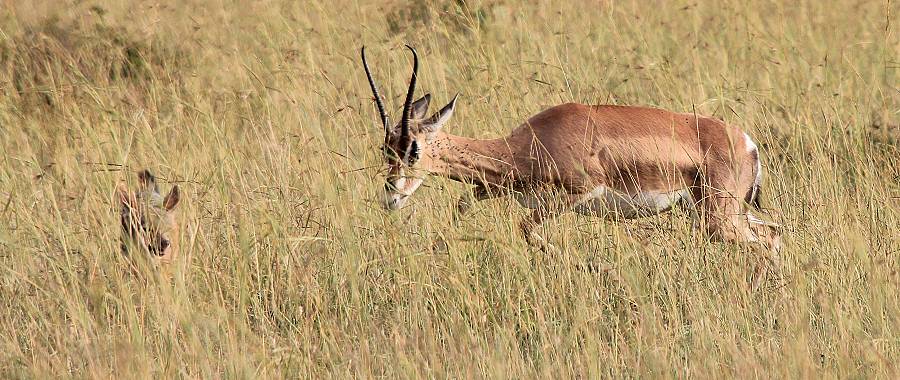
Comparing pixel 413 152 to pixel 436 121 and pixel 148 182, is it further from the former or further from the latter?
pixel 148 182

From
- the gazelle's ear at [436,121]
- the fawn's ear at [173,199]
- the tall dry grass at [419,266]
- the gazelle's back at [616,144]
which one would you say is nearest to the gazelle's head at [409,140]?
the gazelle's ear at [436,121]

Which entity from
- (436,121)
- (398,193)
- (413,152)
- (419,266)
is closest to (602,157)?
(436,121)

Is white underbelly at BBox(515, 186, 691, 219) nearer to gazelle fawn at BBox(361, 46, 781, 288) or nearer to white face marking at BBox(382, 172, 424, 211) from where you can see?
gazelle fawn at BBox(361, 46, 781, 288)

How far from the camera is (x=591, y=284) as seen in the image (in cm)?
407

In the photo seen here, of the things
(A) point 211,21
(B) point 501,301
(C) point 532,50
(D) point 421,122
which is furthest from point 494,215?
(A) point 211,21

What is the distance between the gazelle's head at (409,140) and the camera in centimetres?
520

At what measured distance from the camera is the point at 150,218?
14.4ft

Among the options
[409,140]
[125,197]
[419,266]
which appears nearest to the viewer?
[419,266]

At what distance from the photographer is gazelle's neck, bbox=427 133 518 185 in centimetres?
567

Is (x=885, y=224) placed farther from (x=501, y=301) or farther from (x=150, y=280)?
(x=150, y=280)

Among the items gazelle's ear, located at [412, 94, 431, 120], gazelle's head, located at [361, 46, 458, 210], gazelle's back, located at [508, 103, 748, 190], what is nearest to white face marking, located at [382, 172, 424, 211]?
gazelle's head, located at [361, 46, 458, 210]

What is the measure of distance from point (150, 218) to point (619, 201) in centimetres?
221

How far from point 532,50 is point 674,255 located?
345 cm

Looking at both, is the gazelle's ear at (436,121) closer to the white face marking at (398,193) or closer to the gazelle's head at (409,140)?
the gazelle's head at (409,140)
